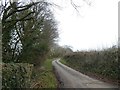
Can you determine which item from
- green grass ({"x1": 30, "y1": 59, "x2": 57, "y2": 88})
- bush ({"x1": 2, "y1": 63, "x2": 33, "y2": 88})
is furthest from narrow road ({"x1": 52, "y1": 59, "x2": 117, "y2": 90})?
bush ({"x1": 2, "y1": 63, "x2": 33, "y2": 88})

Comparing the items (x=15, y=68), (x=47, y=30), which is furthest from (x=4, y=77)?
(x=47, y=30)

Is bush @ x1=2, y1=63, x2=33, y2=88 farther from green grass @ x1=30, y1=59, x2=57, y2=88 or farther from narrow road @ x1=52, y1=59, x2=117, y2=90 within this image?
narrow road @ x1=52, y1=59, x2=117, y2=90

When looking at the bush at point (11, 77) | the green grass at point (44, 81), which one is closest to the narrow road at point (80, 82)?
the green grass at point (44, 81)

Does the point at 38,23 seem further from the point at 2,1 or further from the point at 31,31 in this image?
the point at 2,1

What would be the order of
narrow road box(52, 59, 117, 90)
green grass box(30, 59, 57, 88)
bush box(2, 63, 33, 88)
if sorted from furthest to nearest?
narrow road box(52, 59, 117, 90) < green grass box(30, 59, 57, 88) < bush box(2, 63, 33, 88)

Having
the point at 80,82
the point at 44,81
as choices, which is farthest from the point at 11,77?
the point at 80,82

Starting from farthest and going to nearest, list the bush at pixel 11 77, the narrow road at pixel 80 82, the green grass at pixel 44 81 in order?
the narrow road at pixel 80 82, the green grass at pixel 44 81, the bush at pixel 11 77

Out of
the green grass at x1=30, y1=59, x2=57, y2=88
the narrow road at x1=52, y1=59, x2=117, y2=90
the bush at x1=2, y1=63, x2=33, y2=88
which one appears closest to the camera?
the bush at x1=2, y1=63, x2=33, y2=88

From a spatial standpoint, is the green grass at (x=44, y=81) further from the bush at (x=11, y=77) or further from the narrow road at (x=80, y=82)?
the bush at (x=11, y=77)

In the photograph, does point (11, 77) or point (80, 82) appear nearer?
point (11, 77)

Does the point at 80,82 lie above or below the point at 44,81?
below

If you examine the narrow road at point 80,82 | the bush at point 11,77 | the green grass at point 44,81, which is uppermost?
the bush at point 11,77

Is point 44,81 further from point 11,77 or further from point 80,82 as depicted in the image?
point 11,77

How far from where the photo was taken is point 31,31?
25.7 m
